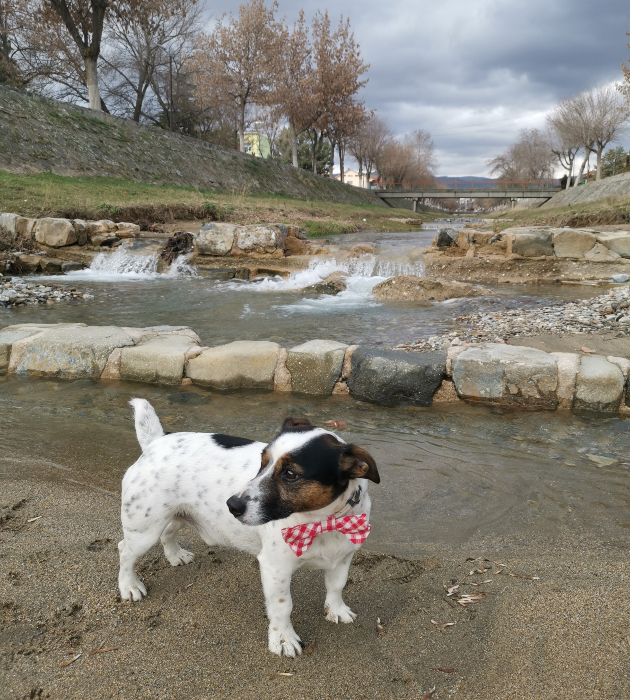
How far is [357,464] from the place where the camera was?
85.7 inches

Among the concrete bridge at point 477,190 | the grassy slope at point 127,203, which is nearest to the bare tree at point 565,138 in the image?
the concrete bridge at point 477,190

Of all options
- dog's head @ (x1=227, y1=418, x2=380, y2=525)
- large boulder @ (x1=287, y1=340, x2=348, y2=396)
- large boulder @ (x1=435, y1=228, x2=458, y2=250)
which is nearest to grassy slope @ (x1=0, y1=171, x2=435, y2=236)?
large boulder @ (x1=435, y1=228, x2=458, y2=250)

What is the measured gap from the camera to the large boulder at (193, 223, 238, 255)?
15836 mm

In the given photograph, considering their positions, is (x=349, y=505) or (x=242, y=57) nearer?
(x=349, y=505)

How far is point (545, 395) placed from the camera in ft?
17.6

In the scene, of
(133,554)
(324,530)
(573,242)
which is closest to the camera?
(324,530)

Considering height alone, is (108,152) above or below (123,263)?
above

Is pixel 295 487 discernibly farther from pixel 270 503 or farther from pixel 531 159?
pixel 531 159

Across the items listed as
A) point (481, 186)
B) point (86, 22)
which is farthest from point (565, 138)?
point (86, 22)

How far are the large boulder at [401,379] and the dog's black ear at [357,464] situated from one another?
3484mm

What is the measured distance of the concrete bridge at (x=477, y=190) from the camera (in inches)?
2201

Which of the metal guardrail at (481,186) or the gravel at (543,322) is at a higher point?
the metal guardrail at (481,186)

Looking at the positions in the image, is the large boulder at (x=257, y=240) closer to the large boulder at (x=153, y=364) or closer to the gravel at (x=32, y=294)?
the gravel at (x=32, y=294)

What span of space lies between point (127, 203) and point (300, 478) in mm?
20412
